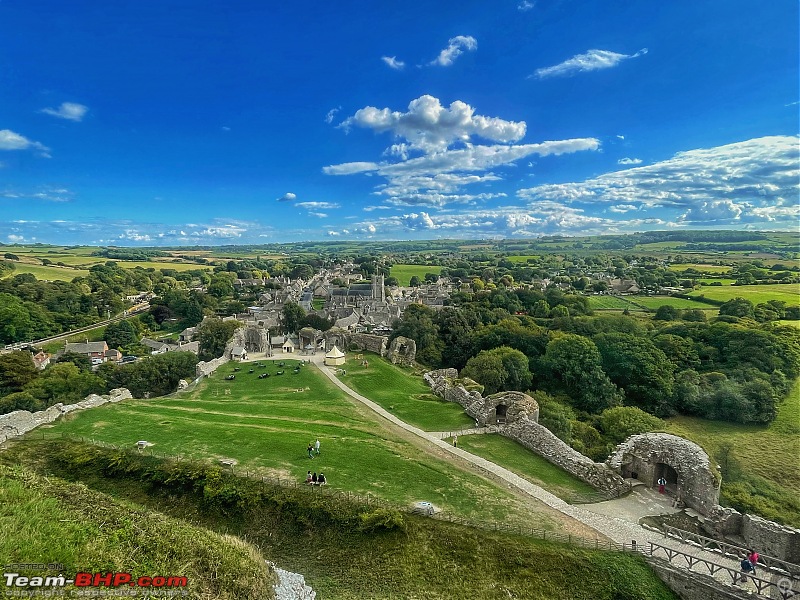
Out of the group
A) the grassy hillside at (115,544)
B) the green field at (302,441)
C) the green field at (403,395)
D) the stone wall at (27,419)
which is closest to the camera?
the grassy hillside at (115,544)

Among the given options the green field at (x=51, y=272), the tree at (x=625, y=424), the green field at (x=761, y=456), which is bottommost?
the green field at (x=761, y=456)

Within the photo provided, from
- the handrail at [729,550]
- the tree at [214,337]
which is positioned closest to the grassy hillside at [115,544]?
the handrail at [729,550]

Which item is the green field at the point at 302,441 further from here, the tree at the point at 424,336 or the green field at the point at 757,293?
the green field at the point at 757,293

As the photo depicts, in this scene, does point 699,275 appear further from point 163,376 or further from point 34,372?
point 34,372

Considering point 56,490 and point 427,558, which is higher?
point 56,490

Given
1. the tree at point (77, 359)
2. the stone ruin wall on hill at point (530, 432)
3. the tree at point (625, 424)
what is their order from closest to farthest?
1. the stone ruin wall on hill at point (530, 432)
2. the tree at point (625, 424)
3. the tree at point (77, 359)

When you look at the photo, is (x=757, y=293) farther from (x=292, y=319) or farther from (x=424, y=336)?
(x=292, y=319)

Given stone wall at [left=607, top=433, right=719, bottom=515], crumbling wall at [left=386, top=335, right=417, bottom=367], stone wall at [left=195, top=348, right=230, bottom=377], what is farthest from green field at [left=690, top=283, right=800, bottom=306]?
stone wall at [left=195, top=348, right=230, bottom=377]

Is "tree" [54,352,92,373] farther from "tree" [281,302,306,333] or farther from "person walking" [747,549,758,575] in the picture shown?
"person walking" [747,549,758,575]

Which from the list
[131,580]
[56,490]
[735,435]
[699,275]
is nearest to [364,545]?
[131,580]
